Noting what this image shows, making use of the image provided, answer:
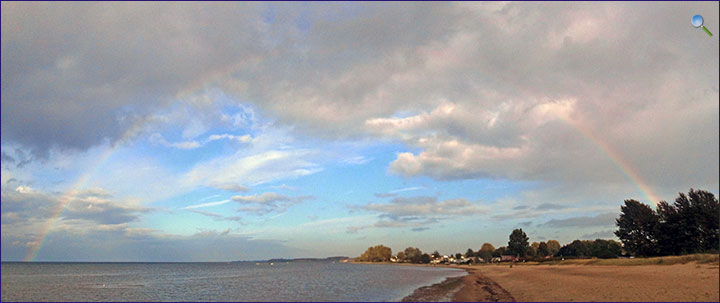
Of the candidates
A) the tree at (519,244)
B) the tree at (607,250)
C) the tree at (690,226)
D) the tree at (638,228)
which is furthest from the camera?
the tree at (519,244)

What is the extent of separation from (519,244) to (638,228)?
108 m

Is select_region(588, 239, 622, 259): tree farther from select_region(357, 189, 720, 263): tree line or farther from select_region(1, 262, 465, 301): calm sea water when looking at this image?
select_region(1, 262, 465, 301): calm sea water

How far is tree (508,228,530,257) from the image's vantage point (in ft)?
643

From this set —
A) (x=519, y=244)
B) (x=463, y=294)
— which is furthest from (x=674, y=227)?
(x=519, y=244)

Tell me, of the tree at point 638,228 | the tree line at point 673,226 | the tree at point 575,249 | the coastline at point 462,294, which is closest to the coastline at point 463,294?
the coastline at point 462,294

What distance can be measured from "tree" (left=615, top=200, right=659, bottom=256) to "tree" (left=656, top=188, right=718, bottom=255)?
2.80 m

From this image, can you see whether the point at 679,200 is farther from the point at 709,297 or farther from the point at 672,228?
the point at 709,297

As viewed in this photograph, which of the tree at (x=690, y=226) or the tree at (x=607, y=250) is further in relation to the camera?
the tree at (x=607, y=250)

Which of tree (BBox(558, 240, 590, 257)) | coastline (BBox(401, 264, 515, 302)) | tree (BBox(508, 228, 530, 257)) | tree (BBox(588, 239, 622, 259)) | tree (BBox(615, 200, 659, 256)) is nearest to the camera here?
coastline (BBox(401, 264, 515, 302))

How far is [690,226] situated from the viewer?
78.8 meters

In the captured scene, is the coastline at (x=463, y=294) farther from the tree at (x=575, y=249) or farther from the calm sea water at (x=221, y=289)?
the tree at (x=575, y=249)

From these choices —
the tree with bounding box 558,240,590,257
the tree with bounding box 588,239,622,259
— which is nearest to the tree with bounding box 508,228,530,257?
the tree with bounding box 558,240,590,257

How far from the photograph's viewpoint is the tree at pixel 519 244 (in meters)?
196

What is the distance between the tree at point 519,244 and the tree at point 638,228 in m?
99.4
